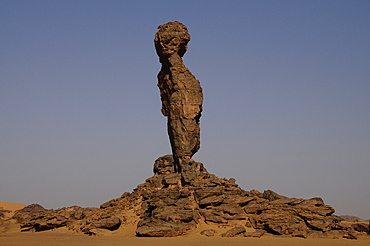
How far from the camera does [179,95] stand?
4078 cm

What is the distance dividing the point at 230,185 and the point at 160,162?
7488 mm

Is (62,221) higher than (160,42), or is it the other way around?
(160,42)

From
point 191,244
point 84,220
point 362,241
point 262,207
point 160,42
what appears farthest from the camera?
point 160,42

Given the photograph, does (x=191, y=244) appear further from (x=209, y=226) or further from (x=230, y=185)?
(x=230, y=185)

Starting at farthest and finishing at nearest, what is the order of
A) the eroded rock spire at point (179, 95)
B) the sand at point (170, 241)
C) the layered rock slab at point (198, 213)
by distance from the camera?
1. the eroded rock spire at point (179, 95)
2. the layered rock slab at point (198, 213)
3. the sand at point (170, 241)

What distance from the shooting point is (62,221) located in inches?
1481

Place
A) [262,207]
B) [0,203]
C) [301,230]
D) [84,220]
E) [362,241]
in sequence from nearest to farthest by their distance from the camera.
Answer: [362,241]
[301,230]
[262,207]
[84,220]
[0,203]

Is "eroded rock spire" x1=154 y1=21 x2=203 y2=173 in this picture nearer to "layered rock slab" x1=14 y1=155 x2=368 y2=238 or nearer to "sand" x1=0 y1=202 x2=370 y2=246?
"layered rock slab" x1=14 y1=155 x2=368 y2=238

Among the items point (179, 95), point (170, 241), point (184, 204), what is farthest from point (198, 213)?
point (179, 95)

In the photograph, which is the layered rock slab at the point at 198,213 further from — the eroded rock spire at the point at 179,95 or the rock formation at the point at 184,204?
the eroded rock spire at the point at 179,95

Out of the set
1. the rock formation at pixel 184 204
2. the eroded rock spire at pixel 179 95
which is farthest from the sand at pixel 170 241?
the eroded rock spire at pixel 179 95

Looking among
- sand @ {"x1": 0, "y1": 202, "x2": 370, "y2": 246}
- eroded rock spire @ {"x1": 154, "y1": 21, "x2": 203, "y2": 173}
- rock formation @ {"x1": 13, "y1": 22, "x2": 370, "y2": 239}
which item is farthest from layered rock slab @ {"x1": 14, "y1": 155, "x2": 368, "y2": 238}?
eroded rock spire @ {"x1": 154, "y1": 21, "x2": 203, "y2": 173}

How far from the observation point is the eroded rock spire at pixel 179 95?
132 feet

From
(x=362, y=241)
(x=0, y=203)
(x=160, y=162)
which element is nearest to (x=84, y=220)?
(x=160, y=162)
